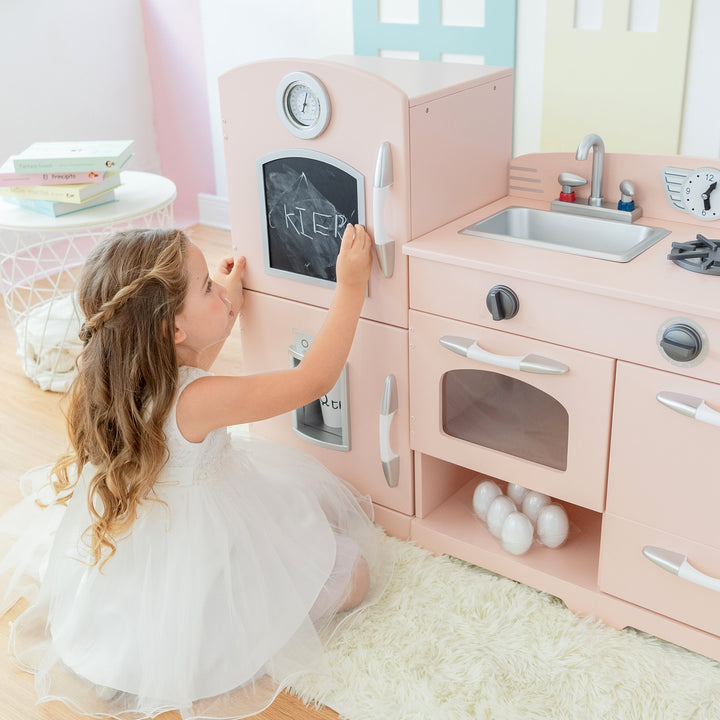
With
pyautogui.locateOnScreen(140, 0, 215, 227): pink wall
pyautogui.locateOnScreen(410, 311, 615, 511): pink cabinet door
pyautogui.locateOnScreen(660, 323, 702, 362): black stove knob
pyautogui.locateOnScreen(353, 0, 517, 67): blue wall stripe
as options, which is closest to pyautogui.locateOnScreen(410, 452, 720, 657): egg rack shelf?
pyautogui.locateOnScreen(410, 311, 615, 511): pink cabinet door

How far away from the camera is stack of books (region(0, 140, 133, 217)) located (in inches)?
86.7

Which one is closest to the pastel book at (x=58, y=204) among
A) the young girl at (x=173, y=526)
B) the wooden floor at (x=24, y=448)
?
the wooden floor at (x=24, y=448)

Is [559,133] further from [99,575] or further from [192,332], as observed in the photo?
[99,575]

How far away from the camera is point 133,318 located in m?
1.32

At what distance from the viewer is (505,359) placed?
142cm

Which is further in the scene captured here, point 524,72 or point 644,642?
point 524,72

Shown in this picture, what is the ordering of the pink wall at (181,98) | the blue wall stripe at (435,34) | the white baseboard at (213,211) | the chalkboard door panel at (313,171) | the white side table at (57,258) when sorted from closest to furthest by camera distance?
the chalkboard door panel at (313,171) → the white side table at (57,258) → the blue wall stripe at (435,34) → the pink wall at (181,98) → the white baseboard at (213,211)

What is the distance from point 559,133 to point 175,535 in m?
1.56

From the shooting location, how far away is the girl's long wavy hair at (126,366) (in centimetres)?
132

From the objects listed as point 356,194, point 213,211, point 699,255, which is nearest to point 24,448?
point 356,194

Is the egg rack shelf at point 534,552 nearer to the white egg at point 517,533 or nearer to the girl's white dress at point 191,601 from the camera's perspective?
the white egg at point 517,533

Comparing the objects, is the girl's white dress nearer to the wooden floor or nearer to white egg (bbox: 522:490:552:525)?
the wooden floor

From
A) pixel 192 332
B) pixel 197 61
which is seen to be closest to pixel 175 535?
pixel 192 332

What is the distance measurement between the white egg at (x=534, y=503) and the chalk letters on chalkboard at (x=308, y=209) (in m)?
0.53
